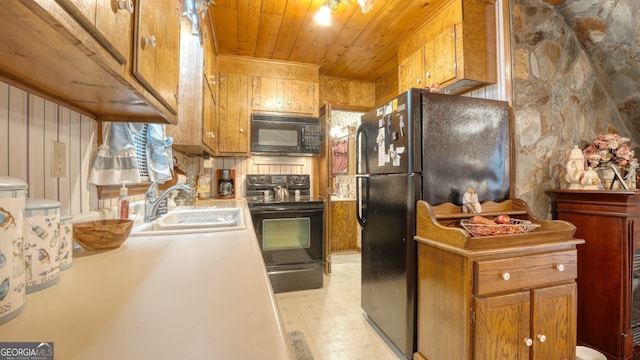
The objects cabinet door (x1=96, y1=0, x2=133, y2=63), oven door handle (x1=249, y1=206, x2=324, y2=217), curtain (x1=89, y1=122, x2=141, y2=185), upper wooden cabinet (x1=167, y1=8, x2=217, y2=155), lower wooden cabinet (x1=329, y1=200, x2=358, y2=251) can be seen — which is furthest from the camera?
lower wooden cabinet (x1=329, y1=200, x2=358, y2=251)

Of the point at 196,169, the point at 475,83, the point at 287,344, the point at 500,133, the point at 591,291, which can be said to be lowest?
the point at 591,291

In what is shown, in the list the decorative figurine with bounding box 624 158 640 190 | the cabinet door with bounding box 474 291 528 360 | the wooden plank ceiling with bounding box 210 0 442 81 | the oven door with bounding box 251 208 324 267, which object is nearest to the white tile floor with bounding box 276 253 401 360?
the oven door with bounding box 251 208 324 267

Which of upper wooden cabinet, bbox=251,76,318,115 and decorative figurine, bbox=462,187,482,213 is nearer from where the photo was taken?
decorative figurine, bbox=462,187,482,213

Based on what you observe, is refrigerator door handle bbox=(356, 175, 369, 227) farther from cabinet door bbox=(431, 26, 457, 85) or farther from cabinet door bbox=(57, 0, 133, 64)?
cabinet door bbox=(57, 0, 133, 64)

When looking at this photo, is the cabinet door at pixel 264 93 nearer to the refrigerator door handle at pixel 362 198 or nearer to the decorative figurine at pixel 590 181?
the refrigerator door handle at pixel 362 198

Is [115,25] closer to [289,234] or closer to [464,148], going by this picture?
[464,148]

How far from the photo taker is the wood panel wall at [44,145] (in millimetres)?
748

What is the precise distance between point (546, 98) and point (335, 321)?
242 cm

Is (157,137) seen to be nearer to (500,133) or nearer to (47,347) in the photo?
(47,347)

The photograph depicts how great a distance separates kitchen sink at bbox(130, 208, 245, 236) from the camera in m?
1.26

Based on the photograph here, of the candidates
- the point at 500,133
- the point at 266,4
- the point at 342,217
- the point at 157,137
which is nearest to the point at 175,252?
the point at 157,137

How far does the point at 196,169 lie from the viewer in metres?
3.21

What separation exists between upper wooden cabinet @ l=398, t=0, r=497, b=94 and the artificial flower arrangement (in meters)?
0.87

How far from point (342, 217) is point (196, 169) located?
2385 millimetres
